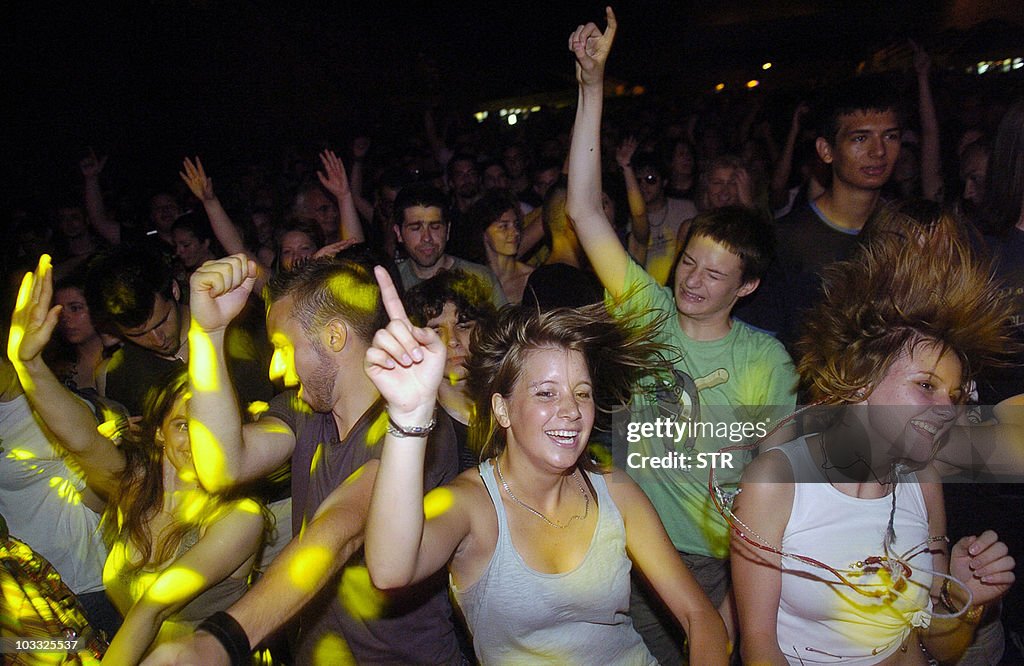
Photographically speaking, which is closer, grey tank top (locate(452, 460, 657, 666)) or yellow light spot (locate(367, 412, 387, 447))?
grey tank top (locate(452, 460, 657, 666))

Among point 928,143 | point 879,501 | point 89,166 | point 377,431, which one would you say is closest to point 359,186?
point 89,166

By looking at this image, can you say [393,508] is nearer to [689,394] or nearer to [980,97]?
[689,394]

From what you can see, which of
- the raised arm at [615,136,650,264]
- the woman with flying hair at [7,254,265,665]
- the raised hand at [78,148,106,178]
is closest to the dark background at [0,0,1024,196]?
the raised hand at [78,148,106,178]

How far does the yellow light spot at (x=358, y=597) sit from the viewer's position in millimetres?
1700

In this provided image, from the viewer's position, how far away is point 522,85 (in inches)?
531

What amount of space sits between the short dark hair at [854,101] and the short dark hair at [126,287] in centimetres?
260

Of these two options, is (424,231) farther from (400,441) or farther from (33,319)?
(400,441)

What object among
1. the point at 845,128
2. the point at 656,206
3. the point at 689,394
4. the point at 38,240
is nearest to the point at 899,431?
the point at 689,394

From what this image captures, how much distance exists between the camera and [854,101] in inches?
107

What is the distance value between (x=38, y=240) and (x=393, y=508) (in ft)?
17.0

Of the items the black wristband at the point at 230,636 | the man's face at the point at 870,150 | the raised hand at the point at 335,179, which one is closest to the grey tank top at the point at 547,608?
the black wristband at the point at 230,636

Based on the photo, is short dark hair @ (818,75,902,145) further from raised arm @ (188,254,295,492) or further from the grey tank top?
raised arm @ (188,254,295,492)

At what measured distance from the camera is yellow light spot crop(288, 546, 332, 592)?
4.57 ft

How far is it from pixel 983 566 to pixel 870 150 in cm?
162
